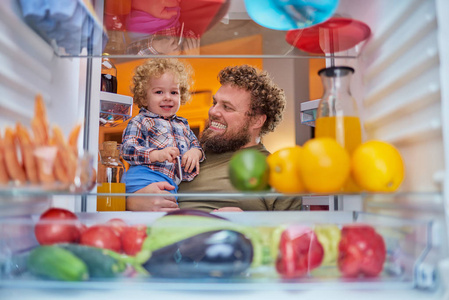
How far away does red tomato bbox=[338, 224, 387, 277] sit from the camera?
0.76 metres

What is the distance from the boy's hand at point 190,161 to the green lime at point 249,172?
1.13 metres

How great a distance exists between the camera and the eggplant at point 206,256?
2.44ft

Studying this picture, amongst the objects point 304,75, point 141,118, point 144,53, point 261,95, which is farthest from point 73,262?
point 304,75

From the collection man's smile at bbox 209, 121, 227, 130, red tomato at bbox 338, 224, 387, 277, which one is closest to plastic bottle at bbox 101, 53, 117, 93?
man's smile at bbox 209, 121, 227, 130

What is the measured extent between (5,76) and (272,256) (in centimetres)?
66

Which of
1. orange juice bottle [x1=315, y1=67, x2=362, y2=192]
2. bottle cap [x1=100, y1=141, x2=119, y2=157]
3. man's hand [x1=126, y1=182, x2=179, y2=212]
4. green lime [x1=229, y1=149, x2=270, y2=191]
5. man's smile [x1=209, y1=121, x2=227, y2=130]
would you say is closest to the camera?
green lime [x1=229, y1=149, x2=270, y2=191]

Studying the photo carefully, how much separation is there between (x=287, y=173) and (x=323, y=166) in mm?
87

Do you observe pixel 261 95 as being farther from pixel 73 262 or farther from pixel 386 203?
pixel 73 262

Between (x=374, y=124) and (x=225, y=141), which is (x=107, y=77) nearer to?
(x=225, y=141)

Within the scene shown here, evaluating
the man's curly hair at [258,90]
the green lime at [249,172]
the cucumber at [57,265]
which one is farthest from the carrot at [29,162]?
the man's curly hair at [258,90]

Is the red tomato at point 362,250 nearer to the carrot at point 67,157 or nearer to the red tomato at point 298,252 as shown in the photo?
the red tomato at point 298,252

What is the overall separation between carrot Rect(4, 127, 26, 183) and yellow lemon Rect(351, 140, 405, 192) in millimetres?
654

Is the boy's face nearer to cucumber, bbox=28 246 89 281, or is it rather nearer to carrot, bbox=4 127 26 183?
carrot, bbox=4 127 26 183

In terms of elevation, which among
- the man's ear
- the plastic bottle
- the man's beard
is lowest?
the man's beard
